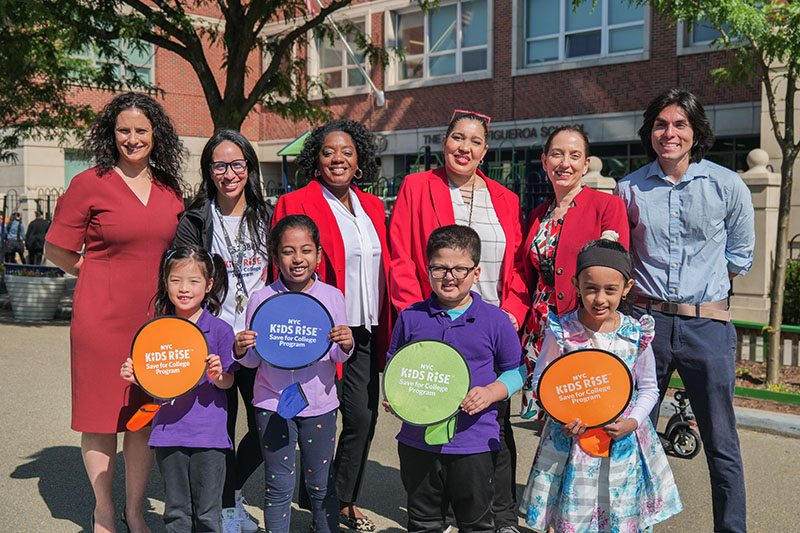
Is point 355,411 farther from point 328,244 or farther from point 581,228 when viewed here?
point 581,228

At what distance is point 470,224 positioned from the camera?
3.91 m

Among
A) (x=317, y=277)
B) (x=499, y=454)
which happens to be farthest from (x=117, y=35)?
(x=499, y=454)

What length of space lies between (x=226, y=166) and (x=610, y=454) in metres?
2.30

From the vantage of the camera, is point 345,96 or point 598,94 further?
point 345,96

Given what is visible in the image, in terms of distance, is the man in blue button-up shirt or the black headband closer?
the black headband

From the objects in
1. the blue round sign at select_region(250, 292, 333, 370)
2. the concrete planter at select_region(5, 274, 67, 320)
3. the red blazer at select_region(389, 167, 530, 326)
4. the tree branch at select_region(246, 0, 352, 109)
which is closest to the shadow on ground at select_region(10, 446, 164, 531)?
the blue round sign at select_region(250, 292, 333, 370)

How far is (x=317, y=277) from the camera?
3740 millimetres

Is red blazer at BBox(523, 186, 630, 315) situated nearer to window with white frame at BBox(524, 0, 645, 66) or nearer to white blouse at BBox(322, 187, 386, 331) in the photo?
white blouse at BBox(322, 187, 386, 331)

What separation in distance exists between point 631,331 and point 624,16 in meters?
18.9

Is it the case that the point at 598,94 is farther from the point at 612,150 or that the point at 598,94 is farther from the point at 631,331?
the point at 631,331

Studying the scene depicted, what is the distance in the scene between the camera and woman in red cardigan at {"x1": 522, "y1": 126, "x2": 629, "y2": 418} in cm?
369

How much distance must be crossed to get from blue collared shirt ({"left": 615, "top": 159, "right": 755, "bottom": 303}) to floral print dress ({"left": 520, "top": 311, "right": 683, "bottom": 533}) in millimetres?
428

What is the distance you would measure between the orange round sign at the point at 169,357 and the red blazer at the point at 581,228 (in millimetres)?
1744

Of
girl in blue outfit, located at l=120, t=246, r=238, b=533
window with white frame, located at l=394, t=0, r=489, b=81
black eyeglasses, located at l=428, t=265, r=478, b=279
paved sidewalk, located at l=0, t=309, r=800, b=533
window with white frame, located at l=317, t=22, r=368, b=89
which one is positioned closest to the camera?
black eyeglasses, located at l=428, t=265, r=478, b=279
